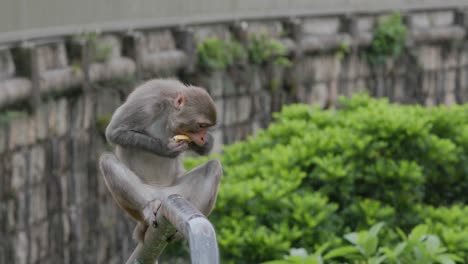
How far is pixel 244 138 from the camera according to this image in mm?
16062

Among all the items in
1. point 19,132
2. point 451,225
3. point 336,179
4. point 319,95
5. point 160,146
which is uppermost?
point 160,146

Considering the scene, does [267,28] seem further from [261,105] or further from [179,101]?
[179,101]

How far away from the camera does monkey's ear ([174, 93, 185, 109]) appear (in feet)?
9.05

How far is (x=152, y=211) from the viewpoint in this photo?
270 centimetres

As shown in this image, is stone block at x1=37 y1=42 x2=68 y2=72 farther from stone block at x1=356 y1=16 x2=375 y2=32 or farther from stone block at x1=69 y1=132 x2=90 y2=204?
stone block at x1=356 y1=16 x2=375 y2=32

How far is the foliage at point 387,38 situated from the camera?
19.2 metres

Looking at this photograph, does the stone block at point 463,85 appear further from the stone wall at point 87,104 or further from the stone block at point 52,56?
the stone block at point 52,56

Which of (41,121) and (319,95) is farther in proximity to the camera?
(319,95)

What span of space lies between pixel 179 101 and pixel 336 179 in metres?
4.55

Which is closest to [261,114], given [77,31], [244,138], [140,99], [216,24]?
[244,138]

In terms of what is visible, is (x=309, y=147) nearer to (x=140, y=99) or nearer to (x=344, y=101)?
(x=344, y=101)

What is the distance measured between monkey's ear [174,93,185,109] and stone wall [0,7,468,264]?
6868mm

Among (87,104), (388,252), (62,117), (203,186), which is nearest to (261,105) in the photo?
(87,104)

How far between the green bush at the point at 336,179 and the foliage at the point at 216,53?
5.42m
